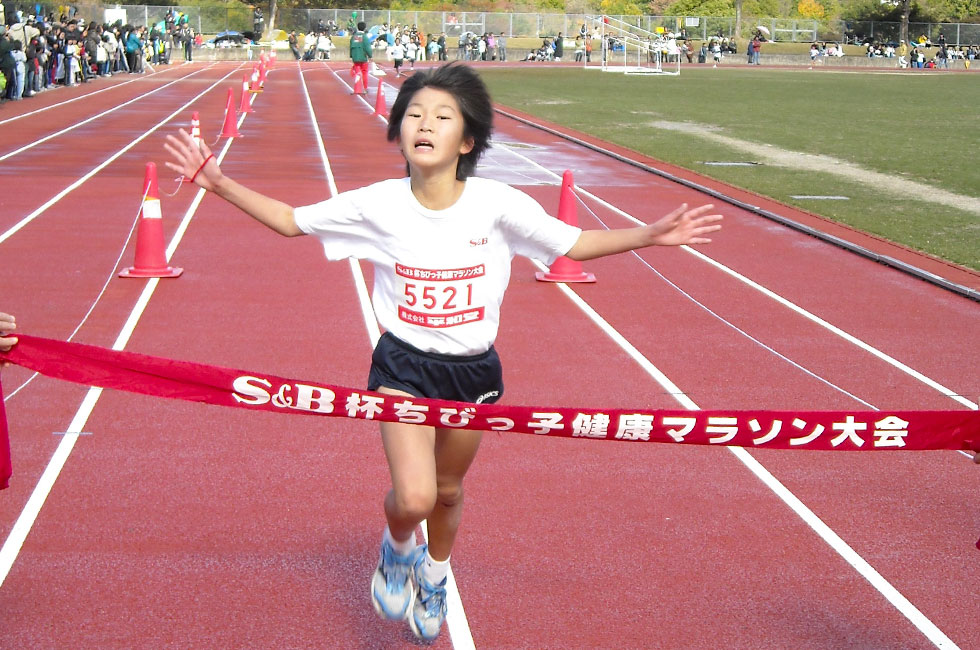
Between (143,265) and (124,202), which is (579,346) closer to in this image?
(143,265)

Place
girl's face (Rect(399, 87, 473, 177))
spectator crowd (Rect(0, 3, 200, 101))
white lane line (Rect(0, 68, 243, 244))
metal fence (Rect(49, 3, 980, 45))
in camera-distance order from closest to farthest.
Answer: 1. girl's face (Rect(399, 87, 473, 177))
2. white lane line (Rect(0, 68, 243, 244))
3. spectator crowd (Rect(0, 3, 200, 101))
4. metal fence (Rect(49, 3, 980, 45))

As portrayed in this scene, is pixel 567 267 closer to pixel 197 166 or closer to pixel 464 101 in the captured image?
pixel 464 101

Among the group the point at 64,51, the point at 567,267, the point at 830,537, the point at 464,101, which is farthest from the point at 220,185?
the point at 64,51

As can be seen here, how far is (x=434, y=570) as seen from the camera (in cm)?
438

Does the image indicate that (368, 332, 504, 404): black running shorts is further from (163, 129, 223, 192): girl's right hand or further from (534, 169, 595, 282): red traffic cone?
(534, 169, 595, 282): red traffic cone

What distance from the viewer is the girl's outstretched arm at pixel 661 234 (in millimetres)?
4066

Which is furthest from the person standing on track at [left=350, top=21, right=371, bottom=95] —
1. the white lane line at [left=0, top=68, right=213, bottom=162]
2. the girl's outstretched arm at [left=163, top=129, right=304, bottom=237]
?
the girl's outstretched arm at [left=163, top=129, right=304, bottom=237]

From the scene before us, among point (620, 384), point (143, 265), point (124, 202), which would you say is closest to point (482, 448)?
point (620, 384)

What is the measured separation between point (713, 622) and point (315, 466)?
2.49m

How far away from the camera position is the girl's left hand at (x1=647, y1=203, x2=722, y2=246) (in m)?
4.06

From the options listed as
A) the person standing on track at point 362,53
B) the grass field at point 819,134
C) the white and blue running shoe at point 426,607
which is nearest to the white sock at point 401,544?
the white and blue running shoe at point 426,607

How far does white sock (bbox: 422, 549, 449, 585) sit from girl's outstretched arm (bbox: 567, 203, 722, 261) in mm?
1184

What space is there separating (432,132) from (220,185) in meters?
0.72

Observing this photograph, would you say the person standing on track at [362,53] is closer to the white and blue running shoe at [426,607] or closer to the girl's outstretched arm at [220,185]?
the girl's outstretched arm at [220,185]
